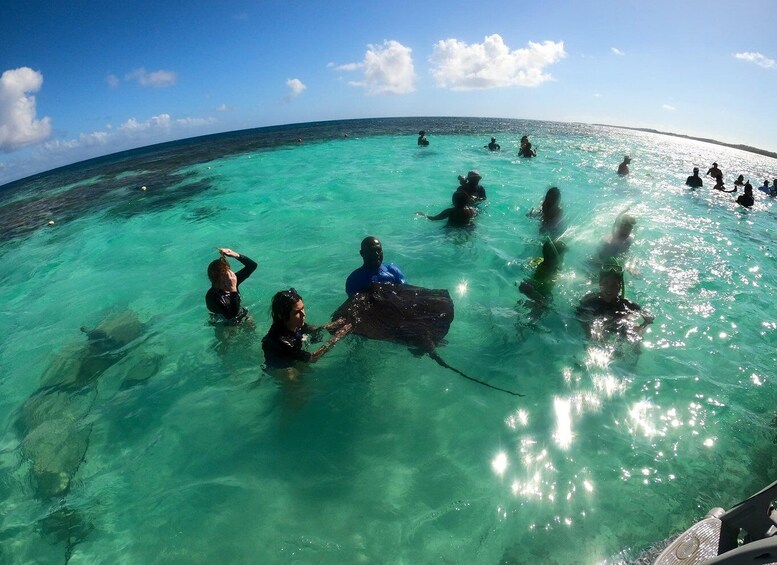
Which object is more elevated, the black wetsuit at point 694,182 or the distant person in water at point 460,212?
the black wetsuit at point 694,182

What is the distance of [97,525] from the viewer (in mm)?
3994

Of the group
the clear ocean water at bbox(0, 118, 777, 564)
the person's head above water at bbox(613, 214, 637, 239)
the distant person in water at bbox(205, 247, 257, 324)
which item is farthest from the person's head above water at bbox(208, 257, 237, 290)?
the person's head above water at bbox(613, 214, 637, 239)

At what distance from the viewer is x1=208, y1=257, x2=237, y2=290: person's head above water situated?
591 cm

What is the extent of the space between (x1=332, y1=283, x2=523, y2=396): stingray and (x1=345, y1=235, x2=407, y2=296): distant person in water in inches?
10.5

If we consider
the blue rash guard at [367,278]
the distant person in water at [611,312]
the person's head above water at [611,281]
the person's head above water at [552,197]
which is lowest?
the distant person in water at [611,312]

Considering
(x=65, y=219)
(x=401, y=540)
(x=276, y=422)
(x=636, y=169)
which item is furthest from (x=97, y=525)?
(x=636, y=169)

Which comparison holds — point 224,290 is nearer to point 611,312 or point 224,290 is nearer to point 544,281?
point 544,281

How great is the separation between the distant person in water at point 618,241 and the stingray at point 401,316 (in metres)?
4.62

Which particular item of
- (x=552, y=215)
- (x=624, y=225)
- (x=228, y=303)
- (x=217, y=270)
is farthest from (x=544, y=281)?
(x=217, y=270)

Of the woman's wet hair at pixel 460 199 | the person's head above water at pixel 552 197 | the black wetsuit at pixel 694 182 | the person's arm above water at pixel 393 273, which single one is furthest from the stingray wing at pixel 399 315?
the black wetsuit at pixel 694 182

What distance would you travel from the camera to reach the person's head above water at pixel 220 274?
233 inches

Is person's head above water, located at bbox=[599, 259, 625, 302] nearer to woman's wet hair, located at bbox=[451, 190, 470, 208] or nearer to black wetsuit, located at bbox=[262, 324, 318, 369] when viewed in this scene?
black wetsuit, located at bbox=[262, 324, 318, 369]

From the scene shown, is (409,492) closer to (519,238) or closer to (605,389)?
(605,389)

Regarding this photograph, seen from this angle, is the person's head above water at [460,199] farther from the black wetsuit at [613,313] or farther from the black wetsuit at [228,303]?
the black wetsuit at [228,303]
